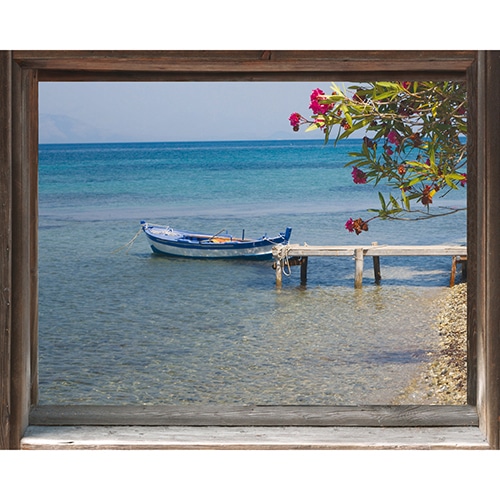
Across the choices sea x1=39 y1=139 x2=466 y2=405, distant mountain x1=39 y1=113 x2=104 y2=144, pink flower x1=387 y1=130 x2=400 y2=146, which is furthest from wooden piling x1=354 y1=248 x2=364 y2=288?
distant mountain x1=39 y1=113 x2=104 y2=144

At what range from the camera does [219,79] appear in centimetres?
270

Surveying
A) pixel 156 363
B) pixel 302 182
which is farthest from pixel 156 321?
pixel 302 182

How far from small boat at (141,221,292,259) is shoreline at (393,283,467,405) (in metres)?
Answer: 4.69

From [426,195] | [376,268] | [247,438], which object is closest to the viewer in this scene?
[247,438]

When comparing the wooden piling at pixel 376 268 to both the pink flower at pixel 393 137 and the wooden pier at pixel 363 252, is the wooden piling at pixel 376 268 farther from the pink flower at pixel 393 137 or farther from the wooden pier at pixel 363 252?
the pink flower at pixel 393 137

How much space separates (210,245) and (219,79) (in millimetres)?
12332

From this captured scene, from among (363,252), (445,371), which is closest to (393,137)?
(445,371)

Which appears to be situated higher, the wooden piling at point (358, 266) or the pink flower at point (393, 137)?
the pink flower at point (393, 137)

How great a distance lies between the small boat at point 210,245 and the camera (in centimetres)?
1478

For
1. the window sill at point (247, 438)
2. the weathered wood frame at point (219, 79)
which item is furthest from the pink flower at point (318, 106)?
the window sill at point (247, 438)

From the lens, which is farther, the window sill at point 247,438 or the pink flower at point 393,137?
the pink flower at point 393,137

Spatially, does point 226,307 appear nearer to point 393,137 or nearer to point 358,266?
point 358,266

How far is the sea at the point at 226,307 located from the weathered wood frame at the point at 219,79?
10.1 feet
